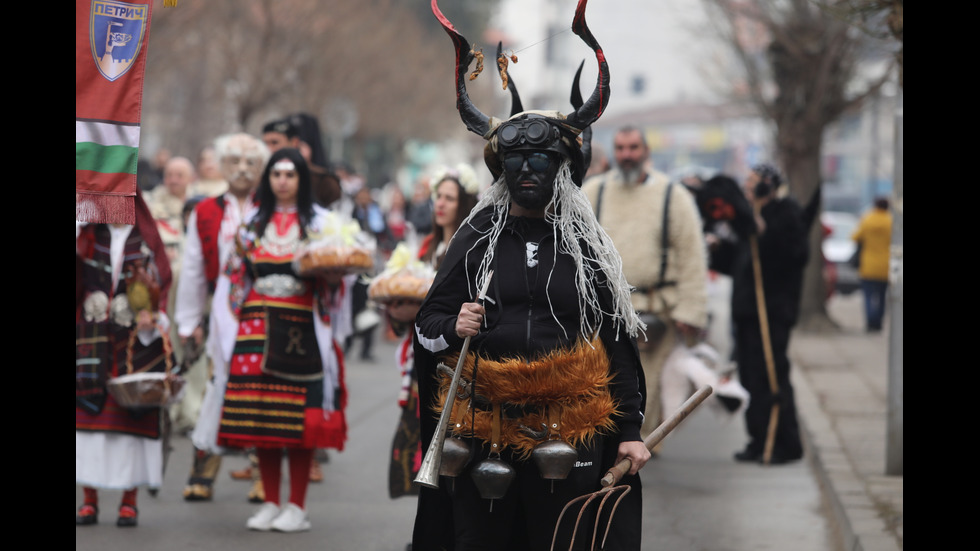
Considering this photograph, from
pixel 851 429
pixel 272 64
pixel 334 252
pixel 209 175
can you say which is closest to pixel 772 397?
pixel 851 429

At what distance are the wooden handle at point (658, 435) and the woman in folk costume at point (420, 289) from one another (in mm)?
2309

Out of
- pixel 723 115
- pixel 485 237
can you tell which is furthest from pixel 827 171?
pixel 485 237

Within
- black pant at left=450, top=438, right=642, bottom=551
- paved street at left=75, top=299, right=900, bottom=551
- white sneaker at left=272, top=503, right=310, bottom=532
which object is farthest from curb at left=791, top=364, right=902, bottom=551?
white sneaker at left=272, top=503, right=310, bottom=532

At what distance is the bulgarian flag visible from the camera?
15.7 feet

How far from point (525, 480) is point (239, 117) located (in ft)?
69.0

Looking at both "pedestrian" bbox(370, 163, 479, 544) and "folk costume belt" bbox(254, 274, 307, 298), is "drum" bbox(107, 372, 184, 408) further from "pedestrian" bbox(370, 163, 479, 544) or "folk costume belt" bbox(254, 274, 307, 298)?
"pedestrian" bbox(370, 163, 479, 544)

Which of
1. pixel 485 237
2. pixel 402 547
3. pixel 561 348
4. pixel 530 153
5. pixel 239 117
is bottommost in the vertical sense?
pixel 402 547

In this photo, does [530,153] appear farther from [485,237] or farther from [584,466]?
[584,466]

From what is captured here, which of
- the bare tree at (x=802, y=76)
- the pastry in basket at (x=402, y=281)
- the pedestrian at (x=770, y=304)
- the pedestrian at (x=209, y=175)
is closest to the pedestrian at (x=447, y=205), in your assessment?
the pastry in basket at (x=402, y=281)

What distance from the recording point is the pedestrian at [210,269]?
7230 millimetres

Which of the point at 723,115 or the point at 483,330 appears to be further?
the point at 723,115

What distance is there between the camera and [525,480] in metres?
4.32

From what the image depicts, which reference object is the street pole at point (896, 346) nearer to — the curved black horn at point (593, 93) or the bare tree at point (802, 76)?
the curved black horn at point (593, 93)
